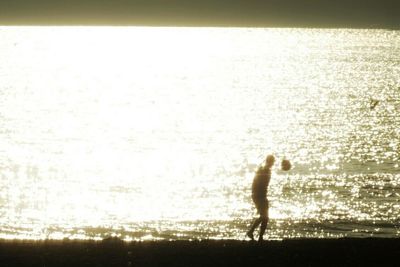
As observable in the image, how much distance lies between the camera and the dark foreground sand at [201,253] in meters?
17.3

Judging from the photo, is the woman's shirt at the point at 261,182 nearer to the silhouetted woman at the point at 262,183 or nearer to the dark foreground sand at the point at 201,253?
the silhouetted woman at the point at 262,183

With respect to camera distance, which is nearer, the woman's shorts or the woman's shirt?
the woman's shirt

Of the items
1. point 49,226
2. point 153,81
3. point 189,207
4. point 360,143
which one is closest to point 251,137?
point 360,143

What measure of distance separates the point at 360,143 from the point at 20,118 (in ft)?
147

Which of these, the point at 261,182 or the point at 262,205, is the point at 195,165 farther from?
the point at 261,182

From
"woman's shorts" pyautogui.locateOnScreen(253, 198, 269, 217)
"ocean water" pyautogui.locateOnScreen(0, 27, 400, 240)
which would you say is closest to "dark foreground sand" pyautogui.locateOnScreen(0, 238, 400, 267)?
"woman's shorts" pyautogui.locateOnScreen(253, 198, 269, 217)

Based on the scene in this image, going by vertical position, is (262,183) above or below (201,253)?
above

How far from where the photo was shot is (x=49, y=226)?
4322 centimetres

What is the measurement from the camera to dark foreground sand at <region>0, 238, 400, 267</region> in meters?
17.3

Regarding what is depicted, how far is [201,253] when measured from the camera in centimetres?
1830

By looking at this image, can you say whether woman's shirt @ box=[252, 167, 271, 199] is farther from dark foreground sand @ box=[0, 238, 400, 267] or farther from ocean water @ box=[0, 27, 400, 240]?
ocean water @ box=[0, 27, 400, 240]

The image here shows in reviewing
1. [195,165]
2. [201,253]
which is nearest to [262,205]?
[201,253]

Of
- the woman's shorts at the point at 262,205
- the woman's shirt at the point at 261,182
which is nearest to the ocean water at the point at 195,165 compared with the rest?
the woman's shorts at the point at 262,205

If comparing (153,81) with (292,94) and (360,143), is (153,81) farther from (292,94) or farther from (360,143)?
(360,143)
